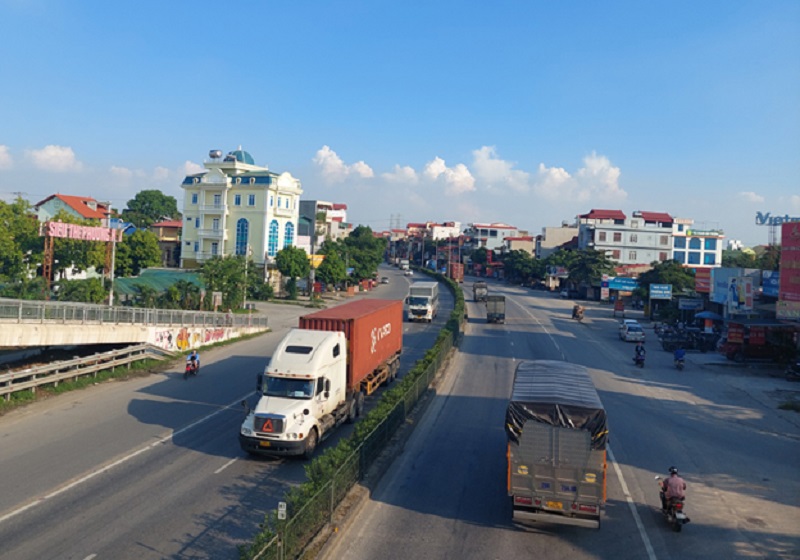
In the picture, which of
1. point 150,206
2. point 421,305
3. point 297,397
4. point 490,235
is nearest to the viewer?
point 297,397

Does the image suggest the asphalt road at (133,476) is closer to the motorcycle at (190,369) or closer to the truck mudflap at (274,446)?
the truck mudflap at (274,446)

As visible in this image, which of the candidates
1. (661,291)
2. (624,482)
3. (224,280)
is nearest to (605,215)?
(661,291)

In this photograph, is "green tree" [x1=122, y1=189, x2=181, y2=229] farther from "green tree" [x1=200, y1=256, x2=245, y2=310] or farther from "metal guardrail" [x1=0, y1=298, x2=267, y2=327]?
"metal guardrail" [x1=0, y1=298, x2=267, y2=327]

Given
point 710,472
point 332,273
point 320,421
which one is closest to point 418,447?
point 320,421

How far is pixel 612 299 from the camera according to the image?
8431 cm

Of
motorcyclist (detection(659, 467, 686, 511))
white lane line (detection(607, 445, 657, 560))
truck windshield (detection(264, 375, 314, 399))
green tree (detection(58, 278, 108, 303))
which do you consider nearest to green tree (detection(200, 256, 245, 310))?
green tree (detection(58, 278, 108, 303))

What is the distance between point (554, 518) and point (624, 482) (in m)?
4.42

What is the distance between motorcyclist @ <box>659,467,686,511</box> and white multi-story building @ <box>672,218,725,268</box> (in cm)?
10559

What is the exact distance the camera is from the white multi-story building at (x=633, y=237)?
332ft

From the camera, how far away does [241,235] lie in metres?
69.1

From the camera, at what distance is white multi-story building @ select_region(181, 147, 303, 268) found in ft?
222

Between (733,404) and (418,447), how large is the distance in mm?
15803

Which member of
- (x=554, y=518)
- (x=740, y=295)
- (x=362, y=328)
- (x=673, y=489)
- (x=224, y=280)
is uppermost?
(x=740, y=295)

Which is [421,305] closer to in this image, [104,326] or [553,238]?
[104,326]
